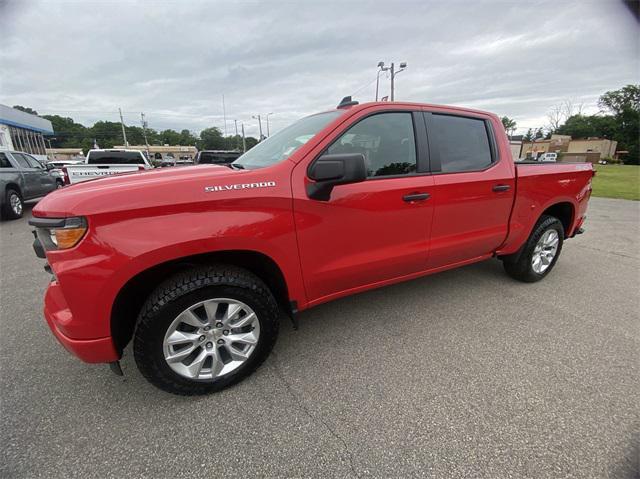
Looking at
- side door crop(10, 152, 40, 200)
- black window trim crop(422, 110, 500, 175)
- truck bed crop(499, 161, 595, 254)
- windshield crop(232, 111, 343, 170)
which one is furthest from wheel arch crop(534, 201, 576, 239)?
side door crop(10, 152, 40, 200)

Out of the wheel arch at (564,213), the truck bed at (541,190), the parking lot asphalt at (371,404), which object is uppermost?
the truck bed at (541,190)

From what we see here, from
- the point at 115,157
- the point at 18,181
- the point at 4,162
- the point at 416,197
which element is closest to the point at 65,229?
the point at 416,197

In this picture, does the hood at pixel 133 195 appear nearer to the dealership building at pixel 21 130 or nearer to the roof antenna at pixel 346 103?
the roof antenna at pixel 346 103

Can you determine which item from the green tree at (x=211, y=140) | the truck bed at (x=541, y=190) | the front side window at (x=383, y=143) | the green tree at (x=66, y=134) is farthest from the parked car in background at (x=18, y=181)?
the green tree at (x=66, y=134)

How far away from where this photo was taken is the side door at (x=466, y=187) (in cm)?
267

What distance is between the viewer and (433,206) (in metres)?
2.59

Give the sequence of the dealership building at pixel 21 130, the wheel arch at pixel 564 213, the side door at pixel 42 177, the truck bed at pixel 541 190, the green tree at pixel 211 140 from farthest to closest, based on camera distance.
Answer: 1. the green tree at pixel 211 140
2. the dealership building at pixel 21 130
3. the side door at pixel 42 177
4. the wheel arch at pixel 564 213
5. the truck bed at pixel 541 190

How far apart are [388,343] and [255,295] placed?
123cm

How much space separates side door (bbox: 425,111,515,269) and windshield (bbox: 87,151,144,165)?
8542mm

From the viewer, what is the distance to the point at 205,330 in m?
1.99

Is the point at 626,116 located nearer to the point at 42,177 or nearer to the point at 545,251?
the point at 545,251

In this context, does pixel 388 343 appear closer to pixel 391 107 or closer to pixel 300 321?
pixel 300 321

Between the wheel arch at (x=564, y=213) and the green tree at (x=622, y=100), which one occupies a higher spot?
the green tree at (x=622, y=100)

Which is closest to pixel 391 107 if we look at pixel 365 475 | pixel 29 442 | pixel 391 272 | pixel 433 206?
pixel 433 206
